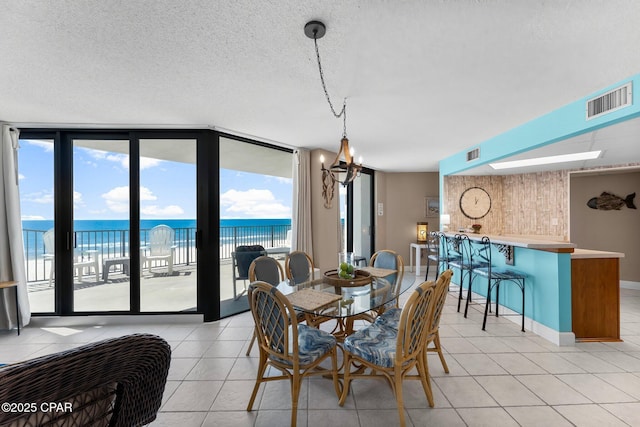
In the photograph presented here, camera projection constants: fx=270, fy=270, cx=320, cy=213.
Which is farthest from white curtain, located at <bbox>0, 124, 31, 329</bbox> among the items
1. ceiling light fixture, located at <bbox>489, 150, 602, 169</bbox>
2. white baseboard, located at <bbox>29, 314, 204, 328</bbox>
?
ceiling light fixture, located at <bbox>489, 150, 602, 169</bbox>

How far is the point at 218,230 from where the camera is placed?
3.62m

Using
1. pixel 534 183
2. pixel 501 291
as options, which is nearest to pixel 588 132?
pixel 501 291

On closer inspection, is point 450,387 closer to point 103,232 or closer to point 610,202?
point 103,232

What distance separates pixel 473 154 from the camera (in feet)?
14.8

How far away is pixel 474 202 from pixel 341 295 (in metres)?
4.98

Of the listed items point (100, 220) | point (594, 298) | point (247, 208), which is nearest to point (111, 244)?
point (100, 220)

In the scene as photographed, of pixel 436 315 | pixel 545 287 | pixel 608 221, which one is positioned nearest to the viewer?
pixel 436 315

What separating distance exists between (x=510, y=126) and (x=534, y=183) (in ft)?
9.41

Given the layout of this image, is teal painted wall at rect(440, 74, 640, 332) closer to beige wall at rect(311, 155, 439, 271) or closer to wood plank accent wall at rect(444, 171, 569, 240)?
wood plank accent wall at rect(444, 171, 569, 240)

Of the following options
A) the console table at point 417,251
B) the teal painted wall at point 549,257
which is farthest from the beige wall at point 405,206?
the teal painted wall at point 549,257

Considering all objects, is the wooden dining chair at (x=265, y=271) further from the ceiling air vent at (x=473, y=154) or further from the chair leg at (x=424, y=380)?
the ceiling air vent at (x=473, y=154)

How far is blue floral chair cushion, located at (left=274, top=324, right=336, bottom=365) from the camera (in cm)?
182

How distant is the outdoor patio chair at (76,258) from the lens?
3506 millimetres

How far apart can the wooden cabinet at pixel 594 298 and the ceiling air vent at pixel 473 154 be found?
2027 mm
